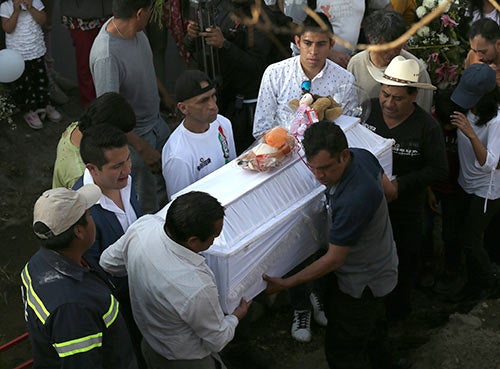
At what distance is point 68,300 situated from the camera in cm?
270

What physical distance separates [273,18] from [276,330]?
2.39m

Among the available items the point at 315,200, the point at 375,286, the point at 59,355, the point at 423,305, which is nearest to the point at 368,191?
the point at 315,200

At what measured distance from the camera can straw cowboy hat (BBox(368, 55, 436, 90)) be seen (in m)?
4.33

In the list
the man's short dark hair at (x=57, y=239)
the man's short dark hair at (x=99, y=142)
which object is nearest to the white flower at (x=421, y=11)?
the man's short dark hair at (x=99, y=142)

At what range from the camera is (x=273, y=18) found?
547cm

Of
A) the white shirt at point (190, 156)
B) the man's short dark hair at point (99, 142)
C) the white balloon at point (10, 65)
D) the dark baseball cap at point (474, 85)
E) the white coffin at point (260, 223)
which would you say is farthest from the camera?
the white balloon at point (10, 65)

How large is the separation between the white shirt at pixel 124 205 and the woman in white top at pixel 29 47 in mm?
2946

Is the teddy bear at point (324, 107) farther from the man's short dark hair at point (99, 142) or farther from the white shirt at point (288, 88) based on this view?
the man's short dark hair at point (99, 142)

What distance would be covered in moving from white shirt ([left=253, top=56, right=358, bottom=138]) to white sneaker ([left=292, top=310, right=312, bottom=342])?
1294 mm

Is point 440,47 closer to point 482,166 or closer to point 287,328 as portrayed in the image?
point 482,166

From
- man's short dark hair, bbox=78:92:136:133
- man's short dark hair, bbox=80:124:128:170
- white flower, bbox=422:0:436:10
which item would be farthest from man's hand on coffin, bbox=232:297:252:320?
white flower, bbox=422:0:436:10

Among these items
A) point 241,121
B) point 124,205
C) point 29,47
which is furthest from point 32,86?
point 124,205

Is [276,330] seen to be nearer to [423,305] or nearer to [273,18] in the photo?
[423,305]

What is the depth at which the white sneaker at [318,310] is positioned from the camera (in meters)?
4.98
